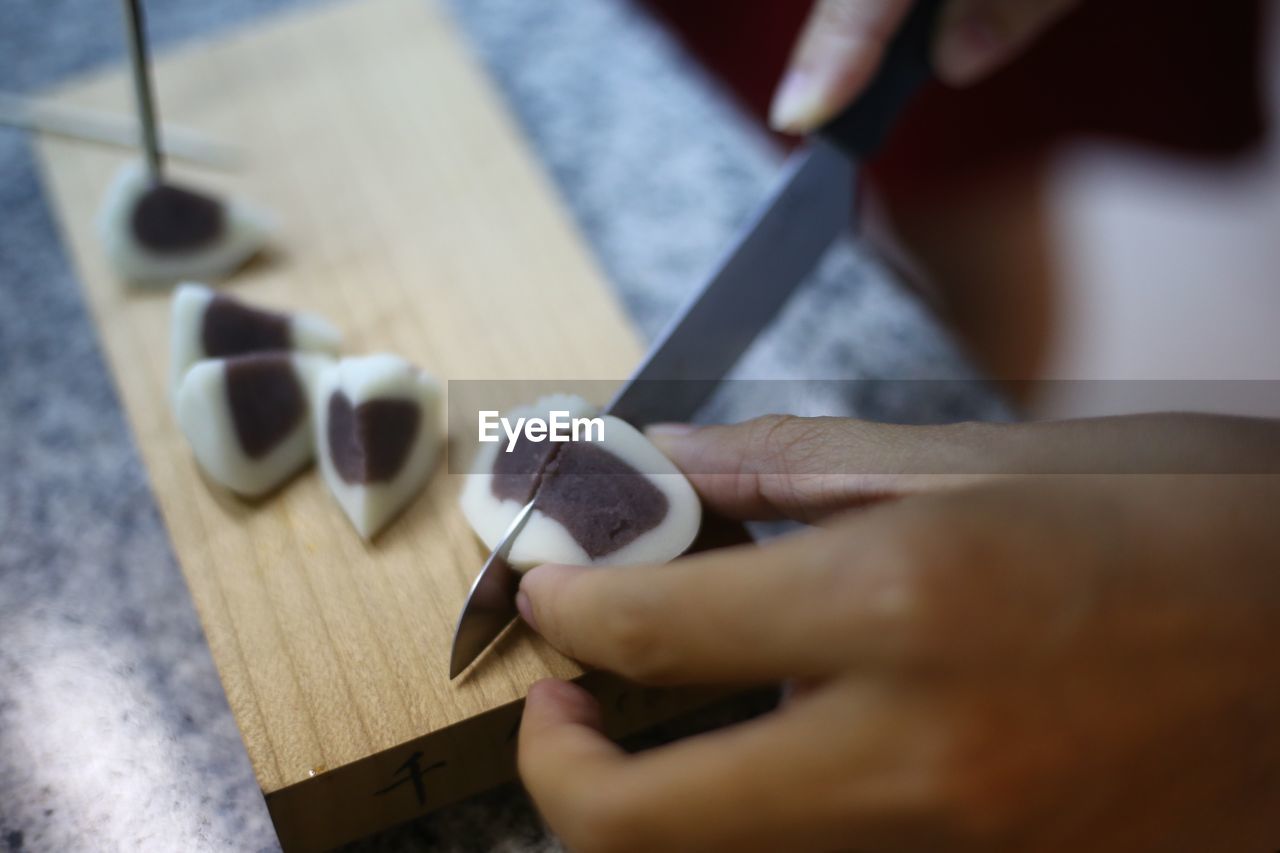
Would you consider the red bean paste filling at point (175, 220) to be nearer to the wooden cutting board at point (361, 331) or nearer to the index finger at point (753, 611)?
the wooden cutting board at point (361, 331)

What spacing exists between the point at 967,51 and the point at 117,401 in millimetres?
1624

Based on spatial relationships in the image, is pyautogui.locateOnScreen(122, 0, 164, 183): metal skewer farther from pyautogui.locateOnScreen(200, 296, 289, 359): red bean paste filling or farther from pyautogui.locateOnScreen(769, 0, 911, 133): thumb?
pyautogui.locateOnScreen(769, 0, 911, 133): thumb

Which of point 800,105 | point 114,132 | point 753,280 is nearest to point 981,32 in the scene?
point 800,105

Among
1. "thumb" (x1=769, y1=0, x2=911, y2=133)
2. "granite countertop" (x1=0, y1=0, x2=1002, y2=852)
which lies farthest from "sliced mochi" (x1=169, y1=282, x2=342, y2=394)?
"thumb" (x1=769, y1=0, x2=911, y2=133)

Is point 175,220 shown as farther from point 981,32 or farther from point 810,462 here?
point 981,32

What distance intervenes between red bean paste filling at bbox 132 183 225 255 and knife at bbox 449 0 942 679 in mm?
759

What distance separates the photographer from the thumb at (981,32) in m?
1.87

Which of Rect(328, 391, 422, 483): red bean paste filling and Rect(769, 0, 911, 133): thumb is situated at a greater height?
Rect(769, 0, 911, 133): thumb

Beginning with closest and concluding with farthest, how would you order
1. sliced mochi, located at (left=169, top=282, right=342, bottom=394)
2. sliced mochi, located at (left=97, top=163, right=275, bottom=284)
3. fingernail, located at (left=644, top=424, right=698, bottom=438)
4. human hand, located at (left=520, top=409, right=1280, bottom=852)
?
human hand, located at (left=520, top=409, right=1280, bottom=852), fingernail, located at (left=644, top=424, right=698, bottom=438), sliced mochi, located at (left=169, top=282, right=342, bottom=394), sliced mochi, located at (left=97, top=163, right=275, bottom=284)

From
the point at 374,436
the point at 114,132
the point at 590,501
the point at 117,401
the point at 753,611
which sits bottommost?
the point at 117,401

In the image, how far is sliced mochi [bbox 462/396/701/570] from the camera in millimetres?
1193

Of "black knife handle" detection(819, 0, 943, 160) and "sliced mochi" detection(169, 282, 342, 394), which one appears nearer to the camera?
"sliced mochi" detection(169, 282, 342, 394)

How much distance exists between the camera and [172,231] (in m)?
1.62

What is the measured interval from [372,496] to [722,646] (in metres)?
0.61
